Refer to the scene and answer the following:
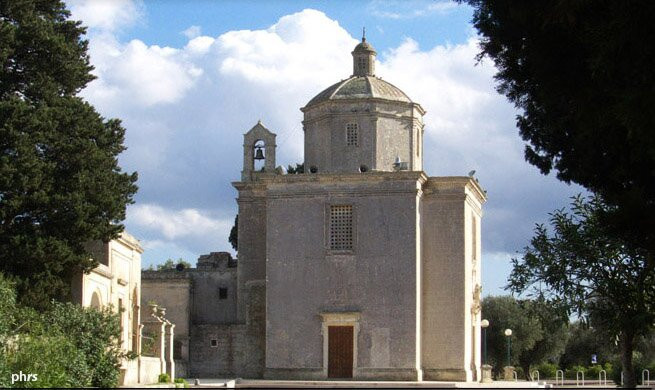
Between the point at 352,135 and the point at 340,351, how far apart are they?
8464 mm

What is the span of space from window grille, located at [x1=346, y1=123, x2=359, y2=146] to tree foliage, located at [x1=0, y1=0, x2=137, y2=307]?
47.2 feet

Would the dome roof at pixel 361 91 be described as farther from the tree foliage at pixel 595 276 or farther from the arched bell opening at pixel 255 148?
the tree foliage at pixel 595 276

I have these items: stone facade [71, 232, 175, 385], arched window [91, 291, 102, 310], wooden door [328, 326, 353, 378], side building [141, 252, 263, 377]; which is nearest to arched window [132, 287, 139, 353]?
stone facade [71, 232, 175, 385]

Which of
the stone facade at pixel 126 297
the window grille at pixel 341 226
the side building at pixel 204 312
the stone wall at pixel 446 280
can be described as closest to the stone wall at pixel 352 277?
the window grille at pixel 341 226

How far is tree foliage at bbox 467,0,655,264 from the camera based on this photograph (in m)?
11.7

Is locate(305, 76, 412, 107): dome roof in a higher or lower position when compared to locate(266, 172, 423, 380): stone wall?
higher

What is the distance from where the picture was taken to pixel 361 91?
43.5 metres

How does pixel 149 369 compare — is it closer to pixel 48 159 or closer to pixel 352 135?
pixel 48 159

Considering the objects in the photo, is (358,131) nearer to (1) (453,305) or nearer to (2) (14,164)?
(1) (453,305)

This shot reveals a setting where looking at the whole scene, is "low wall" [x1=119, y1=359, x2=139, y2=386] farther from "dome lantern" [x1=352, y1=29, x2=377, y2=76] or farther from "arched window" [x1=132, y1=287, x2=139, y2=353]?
"dome lantern" [x1=352, y1=29, x2=377, y2=76]

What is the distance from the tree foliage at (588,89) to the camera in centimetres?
1173

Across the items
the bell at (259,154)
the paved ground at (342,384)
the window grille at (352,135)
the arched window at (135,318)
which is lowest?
the paved ground at (342,384)

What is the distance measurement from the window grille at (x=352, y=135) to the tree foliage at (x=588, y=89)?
25.6m

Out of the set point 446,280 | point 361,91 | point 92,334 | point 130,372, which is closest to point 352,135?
point 361,91
